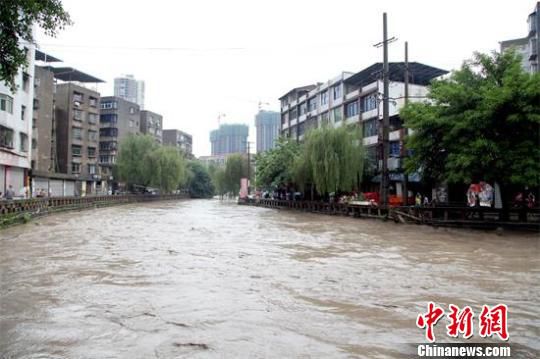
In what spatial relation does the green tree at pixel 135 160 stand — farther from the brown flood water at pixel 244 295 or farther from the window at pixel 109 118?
the brown flood water at pixel 244 295

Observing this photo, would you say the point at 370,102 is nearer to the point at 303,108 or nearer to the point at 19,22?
the point at 303,108

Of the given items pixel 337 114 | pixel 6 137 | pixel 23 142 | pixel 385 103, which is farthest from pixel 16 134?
pixel 337 114

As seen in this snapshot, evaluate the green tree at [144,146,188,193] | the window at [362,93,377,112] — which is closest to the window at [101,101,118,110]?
the green tree at [144,146,188,193]

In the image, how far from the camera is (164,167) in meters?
62.5

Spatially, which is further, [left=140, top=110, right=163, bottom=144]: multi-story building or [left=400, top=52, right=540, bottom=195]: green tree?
[left=140, top=110, right=163, bottom=144]: multi-story building

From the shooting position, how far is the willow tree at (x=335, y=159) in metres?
32.1

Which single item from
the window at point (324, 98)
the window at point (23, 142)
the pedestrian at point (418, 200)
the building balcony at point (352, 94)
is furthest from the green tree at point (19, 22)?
the window at point (324, 98)

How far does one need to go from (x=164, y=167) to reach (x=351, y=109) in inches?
1128

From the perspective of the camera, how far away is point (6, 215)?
22.5 meters

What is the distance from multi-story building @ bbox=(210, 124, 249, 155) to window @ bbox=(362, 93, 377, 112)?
57.3 meters

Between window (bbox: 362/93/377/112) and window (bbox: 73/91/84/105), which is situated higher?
window (bbox: 73/91/84/105)

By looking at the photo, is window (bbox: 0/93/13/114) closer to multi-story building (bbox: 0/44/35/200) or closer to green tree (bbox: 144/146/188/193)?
multi-story building (bbox: 0/44/35/200)

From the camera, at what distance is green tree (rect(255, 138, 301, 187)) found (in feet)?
135

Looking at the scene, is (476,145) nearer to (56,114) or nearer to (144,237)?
(144,237)
